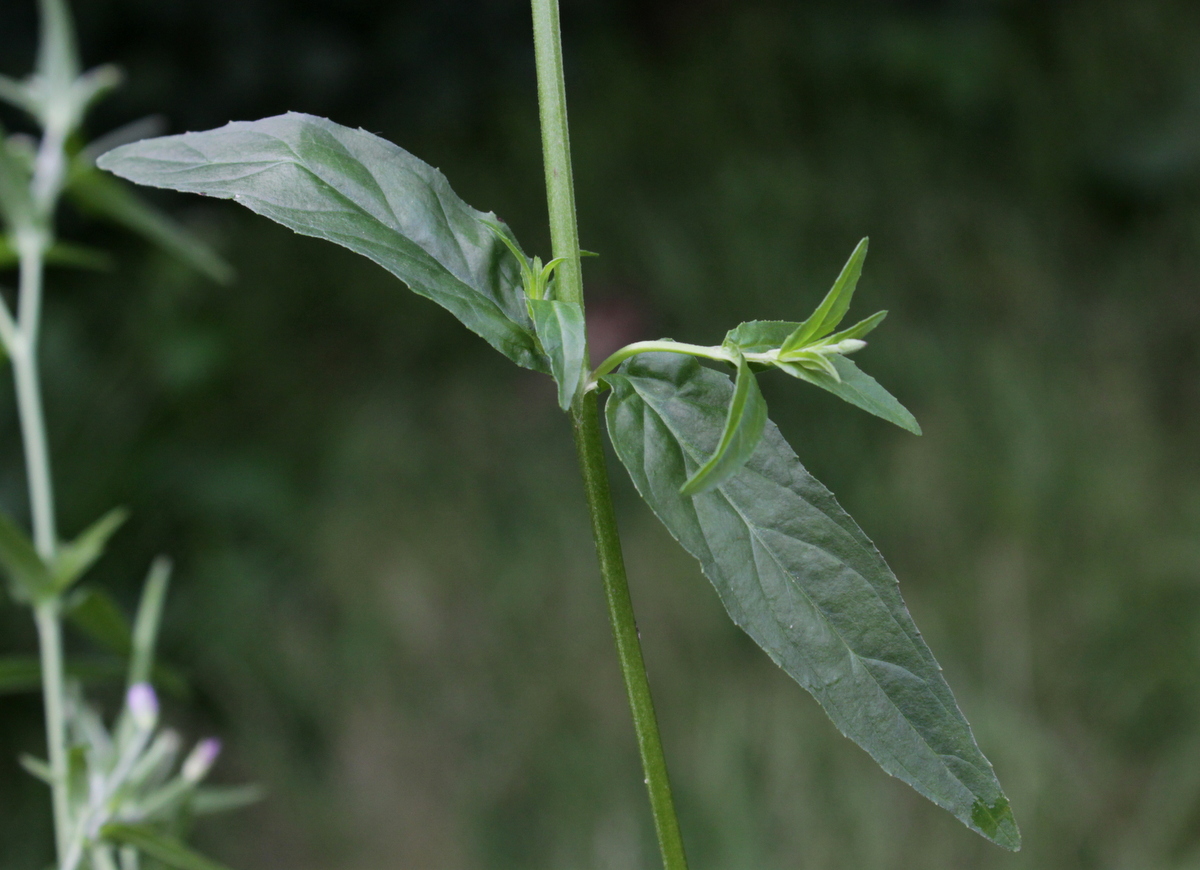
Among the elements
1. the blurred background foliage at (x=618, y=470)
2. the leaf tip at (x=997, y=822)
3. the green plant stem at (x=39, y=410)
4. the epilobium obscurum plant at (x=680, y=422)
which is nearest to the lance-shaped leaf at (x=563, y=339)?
the epilobium obscurum plant at (x=680, y=422)

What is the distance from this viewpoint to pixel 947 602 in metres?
1.39

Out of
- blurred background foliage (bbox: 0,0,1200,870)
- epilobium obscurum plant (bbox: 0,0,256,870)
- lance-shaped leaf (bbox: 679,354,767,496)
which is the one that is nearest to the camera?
lance-shaped leaf (bbox: 679,354,767,496)

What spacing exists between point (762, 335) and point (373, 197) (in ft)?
0.27

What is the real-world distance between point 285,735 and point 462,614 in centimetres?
29

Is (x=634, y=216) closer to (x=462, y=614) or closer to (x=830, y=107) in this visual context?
(x=830, y=107)

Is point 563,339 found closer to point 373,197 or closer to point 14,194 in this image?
point 373,197

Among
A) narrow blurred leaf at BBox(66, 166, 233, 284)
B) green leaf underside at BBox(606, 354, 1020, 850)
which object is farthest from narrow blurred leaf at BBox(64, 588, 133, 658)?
green leaf underside at BBox(606, 354, 1020, 850)

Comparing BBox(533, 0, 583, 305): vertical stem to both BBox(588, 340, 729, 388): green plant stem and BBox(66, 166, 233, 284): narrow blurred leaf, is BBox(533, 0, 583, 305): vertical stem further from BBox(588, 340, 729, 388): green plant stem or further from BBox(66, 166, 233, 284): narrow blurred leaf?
BBox(66, 166, 233, 284): narrow blurred leaf

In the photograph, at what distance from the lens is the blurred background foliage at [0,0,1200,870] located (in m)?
1.27

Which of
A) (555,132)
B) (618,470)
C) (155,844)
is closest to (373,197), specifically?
(555,132)

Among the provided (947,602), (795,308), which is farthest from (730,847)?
(795,308)

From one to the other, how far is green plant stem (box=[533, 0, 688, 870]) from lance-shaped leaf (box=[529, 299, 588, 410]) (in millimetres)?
12

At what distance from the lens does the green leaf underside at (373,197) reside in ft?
0.72

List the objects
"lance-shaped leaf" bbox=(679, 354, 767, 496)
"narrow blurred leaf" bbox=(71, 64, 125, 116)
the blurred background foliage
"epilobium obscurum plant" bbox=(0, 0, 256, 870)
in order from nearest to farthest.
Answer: "lance-shaped leaf" bbox=(679, 354, 767, 496), "epilobium obscurum plant" bbox=(0, 0, 256, 870), "narrow blurred leaf" bbox=(71, 64, 125, 116), the blurred background foliage
